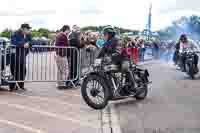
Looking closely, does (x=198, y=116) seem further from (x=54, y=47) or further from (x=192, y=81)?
(x=192, y=81)

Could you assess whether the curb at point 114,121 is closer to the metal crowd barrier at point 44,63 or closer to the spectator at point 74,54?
the metal crowd barrier at point 44,63

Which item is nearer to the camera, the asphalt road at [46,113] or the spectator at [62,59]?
the asphalt road at [46,113]

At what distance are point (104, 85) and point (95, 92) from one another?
25cm

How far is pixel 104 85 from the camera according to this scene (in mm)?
8578

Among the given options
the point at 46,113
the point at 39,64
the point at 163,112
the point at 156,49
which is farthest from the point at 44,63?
the point at 156,49

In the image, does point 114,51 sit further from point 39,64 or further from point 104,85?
point 39,64

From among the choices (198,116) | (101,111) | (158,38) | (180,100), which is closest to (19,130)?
(101,111)

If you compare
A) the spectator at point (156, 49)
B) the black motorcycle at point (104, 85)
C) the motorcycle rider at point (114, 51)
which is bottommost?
the spectator at point (156, 49)

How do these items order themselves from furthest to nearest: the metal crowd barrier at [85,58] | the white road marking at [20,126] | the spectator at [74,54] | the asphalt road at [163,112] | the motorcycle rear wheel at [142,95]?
1. the metal crowd barrier at [85,58]
2. the spectator at [74,54]
3. the motorcycle rear wheel at [142,95]
4. the asphalt road at [163,112]
5. the white road marking at [20,126]

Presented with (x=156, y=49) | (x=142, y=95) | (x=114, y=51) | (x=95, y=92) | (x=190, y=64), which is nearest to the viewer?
(x=95, y=92)

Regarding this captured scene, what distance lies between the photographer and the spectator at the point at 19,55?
1098 cm

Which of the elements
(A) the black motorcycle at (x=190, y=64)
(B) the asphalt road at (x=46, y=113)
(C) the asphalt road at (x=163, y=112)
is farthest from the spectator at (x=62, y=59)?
(A) the black motorcycle at (x=190, y=64)

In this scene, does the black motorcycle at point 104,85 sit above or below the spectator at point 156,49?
above

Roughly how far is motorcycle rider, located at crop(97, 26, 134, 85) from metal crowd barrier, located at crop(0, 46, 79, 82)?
2732mm
